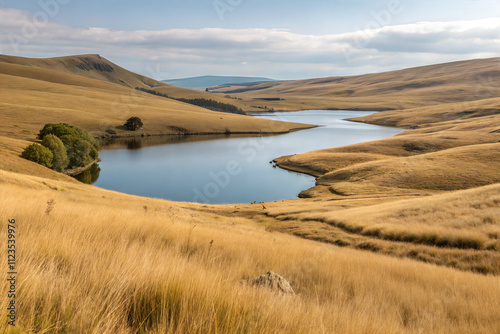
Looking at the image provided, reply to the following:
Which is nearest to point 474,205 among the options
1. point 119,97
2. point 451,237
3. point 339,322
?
point 451,237

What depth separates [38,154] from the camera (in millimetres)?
50188

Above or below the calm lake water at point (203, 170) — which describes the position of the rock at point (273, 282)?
above

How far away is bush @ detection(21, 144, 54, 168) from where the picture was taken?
49531 mm

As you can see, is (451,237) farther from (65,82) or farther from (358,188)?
(65,82)

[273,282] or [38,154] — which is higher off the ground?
[273,282]

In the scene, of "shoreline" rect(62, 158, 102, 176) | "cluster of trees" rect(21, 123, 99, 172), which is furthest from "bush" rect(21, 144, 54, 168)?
"shoreline" rect(62, 158, 102, 176)

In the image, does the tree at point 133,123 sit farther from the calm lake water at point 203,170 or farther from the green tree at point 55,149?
the green tree at point 55,149

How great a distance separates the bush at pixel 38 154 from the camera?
4953cm

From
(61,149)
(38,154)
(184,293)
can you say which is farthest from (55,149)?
(184,293)

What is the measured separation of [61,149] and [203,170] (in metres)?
27.7

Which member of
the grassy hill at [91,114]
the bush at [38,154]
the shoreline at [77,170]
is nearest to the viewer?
the bush at [38,154]

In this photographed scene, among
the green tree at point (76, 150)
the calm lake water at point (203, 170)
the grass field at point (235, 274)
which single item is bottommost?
the calm lake water at point (203, 170)

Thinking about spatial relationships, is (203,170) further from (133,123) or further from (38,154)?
(133,123)

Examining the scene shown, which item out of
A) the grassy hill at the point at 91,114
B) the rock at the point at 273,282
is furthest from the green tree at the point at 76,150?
the rock at the point at 273,282
